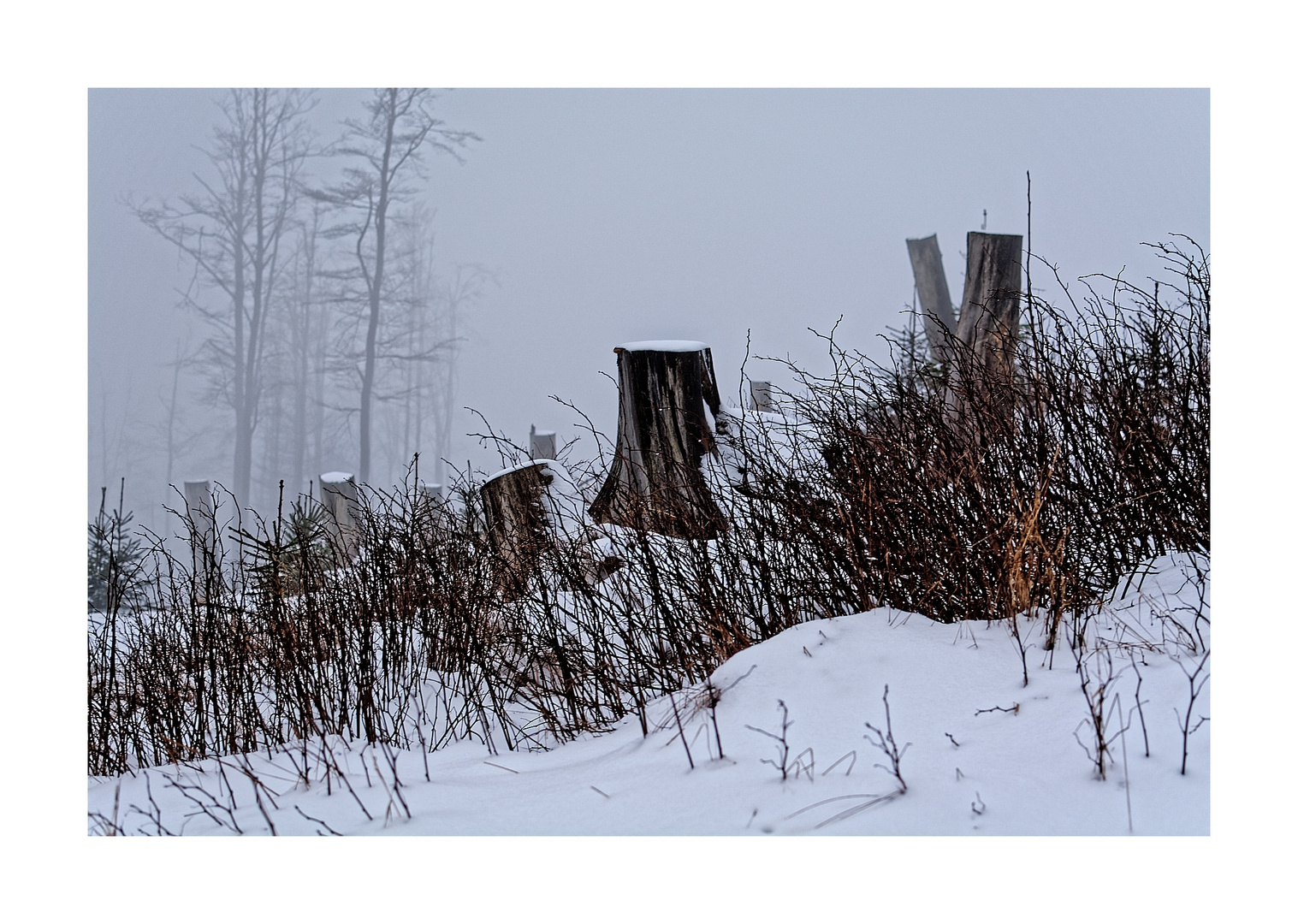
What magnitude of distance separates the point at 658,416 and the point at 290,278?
19.7m

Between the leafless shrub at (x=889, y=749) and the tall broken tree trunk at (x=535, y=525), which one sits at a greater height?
the tall broken tree trunk at (x=535, y=525)

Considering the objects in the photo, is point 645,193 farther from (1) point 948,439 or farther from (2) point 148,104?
(1) point 948,439

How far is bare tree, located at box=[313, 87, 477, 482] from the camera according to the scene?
17.4 m

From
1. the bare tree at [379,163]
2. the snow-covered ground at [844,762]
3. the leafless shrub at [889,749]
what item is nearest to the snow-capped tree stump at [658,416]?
the snow-covered ground at [844,762]

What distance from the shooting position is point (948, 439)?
352 cm

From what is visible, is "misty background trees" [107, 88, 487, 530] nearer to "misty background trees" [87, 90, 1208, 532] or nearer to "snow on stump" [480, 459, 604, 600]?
"misty background trees" [87, 90, 1208, 532]

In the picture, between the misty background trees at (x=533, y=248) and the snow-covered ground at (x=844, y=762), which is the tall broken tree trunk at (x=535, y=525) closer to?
the snow-covered ground at (x=844, y=762)

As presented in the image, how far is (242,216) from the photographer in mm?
18953

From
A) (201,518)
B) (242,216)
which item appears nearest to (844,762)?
(201,518)

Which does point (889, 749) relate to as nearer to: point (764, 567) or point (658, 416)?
point (764, 567)

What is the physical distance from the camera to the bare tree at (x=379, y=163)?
17.4 metres

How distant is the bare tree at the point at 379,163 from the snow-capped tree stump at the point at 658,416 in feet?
46.4

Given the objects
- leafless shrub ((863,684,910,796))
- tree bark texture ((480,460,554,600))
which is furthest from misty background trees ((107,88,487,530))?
leafless shrub ((863,684,910,796))

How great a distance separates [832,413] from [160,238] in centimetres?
2013
